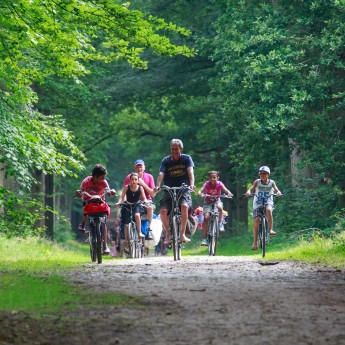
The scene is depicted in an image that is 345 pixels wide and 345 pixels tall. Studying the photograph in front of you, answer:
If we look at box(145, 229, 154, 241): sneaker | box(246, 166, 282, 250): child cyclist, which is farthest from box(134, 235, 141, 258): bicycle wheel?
box(246, 166, 282, 250): child cyclist

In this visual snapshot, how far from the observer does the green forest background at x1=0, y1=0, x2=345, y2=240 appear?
702 inches

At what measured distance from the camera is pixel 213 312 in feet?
29.9

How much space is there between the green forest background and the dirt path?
5.30 meters

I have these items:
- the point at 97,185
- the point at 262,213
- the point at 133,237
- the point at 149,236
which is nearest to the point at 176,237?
the point at 97,185

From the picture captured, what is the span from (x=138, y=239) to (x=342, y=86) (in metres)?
8.09

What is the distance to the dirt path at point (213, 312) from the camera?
25.3 ft

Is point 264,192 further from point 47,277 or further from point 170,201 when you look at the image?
point 47,277

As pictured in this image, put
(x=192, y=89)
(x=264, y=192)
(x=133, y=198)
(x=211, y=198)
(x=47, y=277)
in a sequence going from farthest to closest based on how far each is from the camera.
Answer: (x=192, y=89)
(x=211, y=198)
(x=133, y=198)
(x=264, y=192)
(x=47, y=277)

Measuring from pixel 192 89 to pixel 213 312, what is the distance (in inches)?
1268

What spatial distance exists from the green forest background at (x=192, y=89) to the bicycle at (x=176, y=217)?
7.95 feet

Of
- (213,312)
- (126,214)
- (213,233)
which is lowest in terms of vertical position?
(213,312)

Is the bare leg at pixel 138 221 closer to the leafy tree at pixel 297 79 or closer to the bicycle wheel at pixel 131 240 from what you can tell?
the bicycle wheel at pixel 131 240

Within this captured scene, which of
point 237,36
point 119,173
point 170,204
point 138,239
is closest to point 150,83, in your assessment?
point 237,36

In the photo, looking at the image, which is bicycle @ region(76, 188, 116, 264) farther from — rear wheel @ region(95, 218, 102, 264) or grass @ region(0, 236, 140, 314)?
grass @ region(0, 236, 140, 314)
